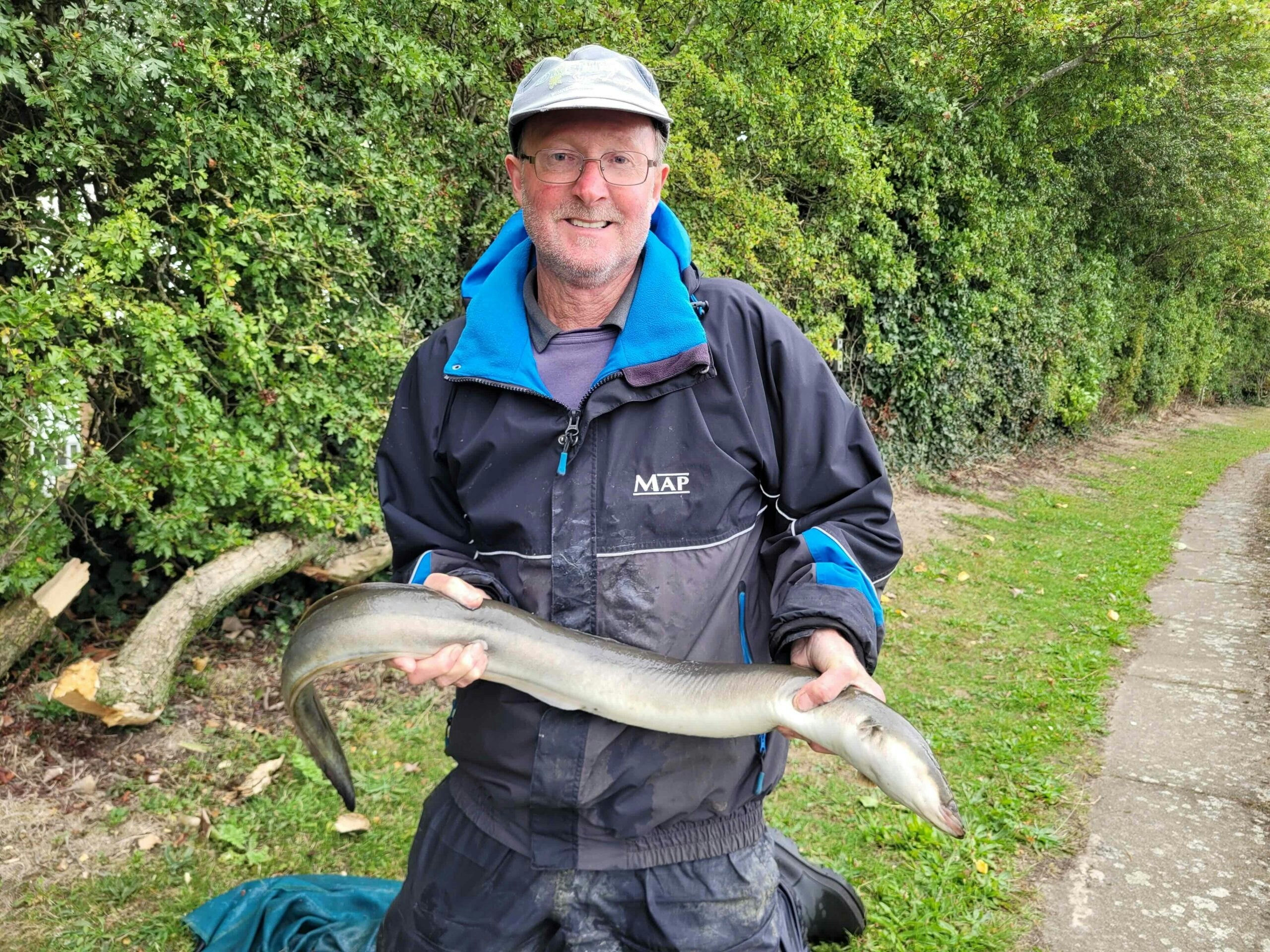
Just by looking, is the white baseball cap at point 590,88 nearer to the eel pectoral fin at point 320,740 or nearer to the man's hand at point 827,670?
the man's hand at point 827,670

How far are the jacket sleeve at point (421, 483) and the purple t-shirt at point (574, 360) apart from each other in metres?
0.29

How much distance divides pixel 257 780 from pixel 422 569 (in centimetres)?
229

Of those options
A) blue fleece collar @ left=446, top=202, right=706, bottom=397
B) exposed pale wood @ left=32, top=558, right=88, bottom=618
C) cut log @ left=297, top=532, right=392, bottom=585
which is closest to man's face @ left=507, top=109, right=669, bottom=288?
blue fleece collar @ left=446, top=202, right=706, bottom=397

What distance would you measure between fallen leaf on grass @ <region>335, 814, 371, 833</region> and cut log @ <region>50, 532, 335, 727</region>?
1078 mm

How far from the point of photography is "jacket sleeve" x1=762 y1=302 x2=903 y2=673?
2070 millimetres

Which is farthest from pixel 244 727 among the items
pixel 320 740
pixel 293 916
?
pixel 320 740

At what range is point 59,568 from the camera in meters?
4.14

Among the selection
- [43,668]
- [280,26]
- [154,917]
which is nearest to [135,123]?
[280,26]

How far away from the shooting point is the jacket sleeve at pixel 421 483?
7.54 ft

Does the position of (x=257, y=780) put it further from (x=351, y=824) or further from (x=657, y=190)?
(x=657, y=190)

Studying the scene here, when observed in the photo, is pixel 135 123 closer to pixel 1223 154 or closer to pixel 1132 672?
pixel 1132 672

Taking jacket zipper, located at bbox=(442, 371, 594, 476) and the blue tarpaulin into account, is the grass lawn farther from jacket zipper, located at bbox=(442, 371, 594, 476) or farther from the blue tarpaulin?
jacket zipper, located at bbox=(442, 371, 594, 476)

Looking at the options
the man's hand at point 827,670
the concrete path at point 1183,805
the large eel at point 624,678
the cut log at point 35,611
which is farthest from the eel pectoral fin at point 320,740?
the concrete path at point 1183,805

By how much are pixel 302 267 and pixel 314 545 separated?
1.52 m
